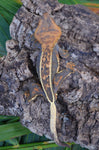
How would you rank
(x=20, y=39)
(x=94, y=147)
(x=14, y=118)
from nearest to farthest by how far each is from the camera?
1. (x=94, y=147)
2. (x=20, y=39)
3. (x=14, y=118)

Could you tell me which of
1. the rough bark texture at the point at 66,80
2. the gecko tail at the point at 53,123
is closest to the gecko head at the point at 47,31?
the rough bark texture at the point at 66,80

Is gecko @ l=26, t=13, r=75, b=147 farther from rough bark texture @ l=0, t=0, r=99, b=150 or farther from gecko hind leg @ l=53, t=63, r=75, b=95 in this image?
rough bark texture @ l=0, t=0, r=99, b=150

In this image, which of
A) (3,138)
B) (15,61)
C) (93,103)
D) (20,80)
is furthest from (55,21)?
(3,138)

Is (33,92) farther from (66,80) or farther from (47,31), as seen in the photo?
(47,31)

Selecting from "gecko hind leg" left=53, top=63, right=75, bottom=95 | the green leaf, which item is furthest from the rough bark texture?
the green leaf

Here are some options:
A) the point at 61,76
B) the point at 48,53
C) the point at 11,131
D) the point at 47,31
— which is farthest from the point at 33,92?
the point at 47,31

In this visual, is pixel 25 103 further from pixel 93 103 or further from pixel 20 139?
pixel 93 103
